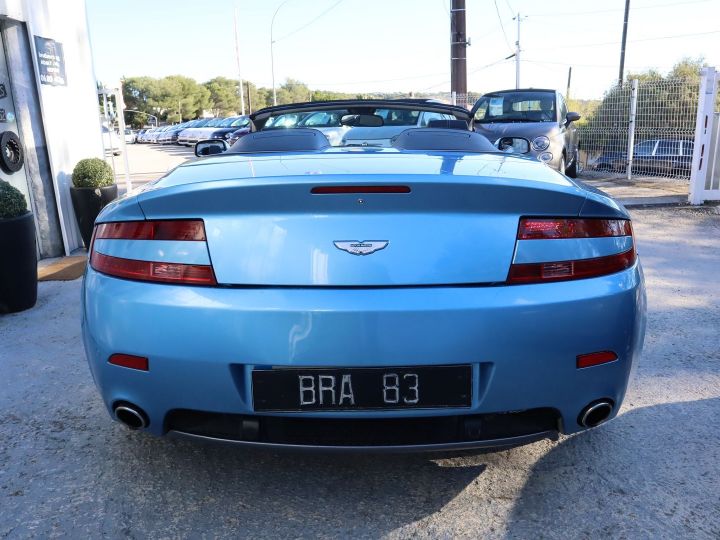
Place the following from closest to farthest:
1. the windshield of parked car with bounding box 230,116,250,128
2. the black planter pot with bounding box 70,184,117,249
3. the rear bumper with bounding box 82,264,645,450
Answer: the rear bumper with bounding box 82,264,645,450 < the black planter pot with bounding box 70,184,117,249 < the windshield of parked car with bounding box 230,116,250,128

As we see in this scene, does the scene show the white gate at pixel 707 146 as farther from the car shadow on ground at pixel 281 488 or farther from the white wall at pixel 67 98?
the car shadow on ground at pixel 281 488

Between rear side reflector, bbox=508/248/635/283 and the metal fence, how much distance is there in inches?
410

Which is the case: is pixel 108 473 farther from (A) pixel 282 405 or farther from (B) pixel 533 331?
(B) pixel 533 331

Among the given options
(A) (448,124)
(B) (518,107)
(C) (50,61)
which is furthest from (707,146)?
(C) (50,61)

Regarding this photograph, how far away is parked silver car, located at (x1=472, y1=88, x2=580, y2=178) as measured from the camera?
9.84 metres

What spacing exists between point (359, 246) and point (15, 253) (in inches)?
140

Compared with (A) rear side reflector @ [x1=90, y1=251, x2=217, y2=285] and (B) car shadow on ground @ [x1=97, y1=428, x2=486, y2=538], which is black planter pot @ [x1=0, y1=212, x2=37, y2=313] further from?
(A) rear side reflector @ [x1=90, y1=251, x2=217, y2=285]

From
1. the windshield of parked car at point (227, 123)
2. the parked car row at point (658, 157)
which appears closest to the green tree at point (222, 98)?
the windshield of parked car at point (227, 123)

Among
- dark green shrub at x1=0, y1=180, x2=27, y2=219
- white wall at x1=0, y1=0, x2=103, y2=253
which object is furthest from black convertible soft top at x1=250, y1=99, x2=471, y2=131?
white wall at x1=0, y1=0, x2=103, y2=253

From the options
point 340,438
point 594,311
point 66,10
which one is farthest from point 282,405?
point 66,10

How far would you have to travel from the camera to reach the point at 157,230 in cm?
193

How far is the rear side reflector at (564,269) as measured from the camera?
1866 millimetres

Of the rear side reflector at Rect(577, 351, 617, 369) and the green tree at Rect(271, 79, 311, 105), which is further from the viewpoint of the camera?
the green tree at Rect(271, 79, 311, 105)

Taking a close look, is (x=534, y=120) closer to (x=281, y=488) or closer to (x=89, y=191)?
(x=89, y=191)
